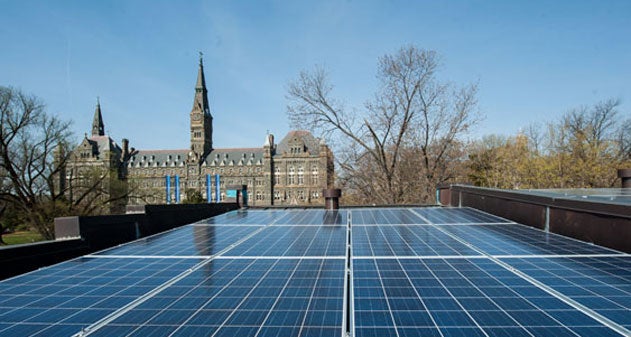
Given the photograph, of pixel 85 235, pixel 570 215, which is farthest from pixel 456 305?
pixel 85 235

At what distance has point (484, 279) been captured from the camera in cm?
402

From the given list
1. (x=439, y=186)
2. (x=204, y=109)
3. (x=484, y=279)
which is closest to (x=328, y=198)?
(x=439, y=186)

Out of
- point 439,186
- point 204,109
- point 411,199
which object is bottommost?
point 411,199

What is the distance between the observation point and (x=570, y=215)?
643cm

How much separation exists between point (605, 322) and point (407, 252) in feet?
9.27

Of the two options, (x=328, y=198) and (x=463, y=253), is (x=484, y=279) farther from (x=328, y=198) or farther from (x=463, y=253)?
(x=328, y=198)

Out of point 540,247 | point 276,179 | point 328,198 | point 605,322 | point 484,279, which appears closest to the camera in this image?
point 605,322

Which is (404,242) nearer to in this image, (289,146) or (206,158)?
(289,146)

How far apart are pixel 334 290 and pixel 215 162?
318 feet

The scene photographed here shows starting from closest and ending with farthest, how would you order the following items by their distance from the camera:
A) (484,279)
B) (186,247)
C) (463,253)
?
(484,279)
(463,253)
(186,247)

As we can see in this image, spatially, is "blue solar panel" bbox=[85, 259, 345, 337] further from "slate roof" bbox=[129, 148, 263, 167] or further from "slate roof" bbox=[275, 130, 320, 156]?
"slate roof" bbox=[129, 148, 263, 167]

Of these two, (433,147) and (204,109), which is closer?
(433,147)

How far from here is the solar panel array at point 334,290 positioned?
285 centimetres

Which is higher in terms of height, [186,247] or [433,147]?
[433,147]
